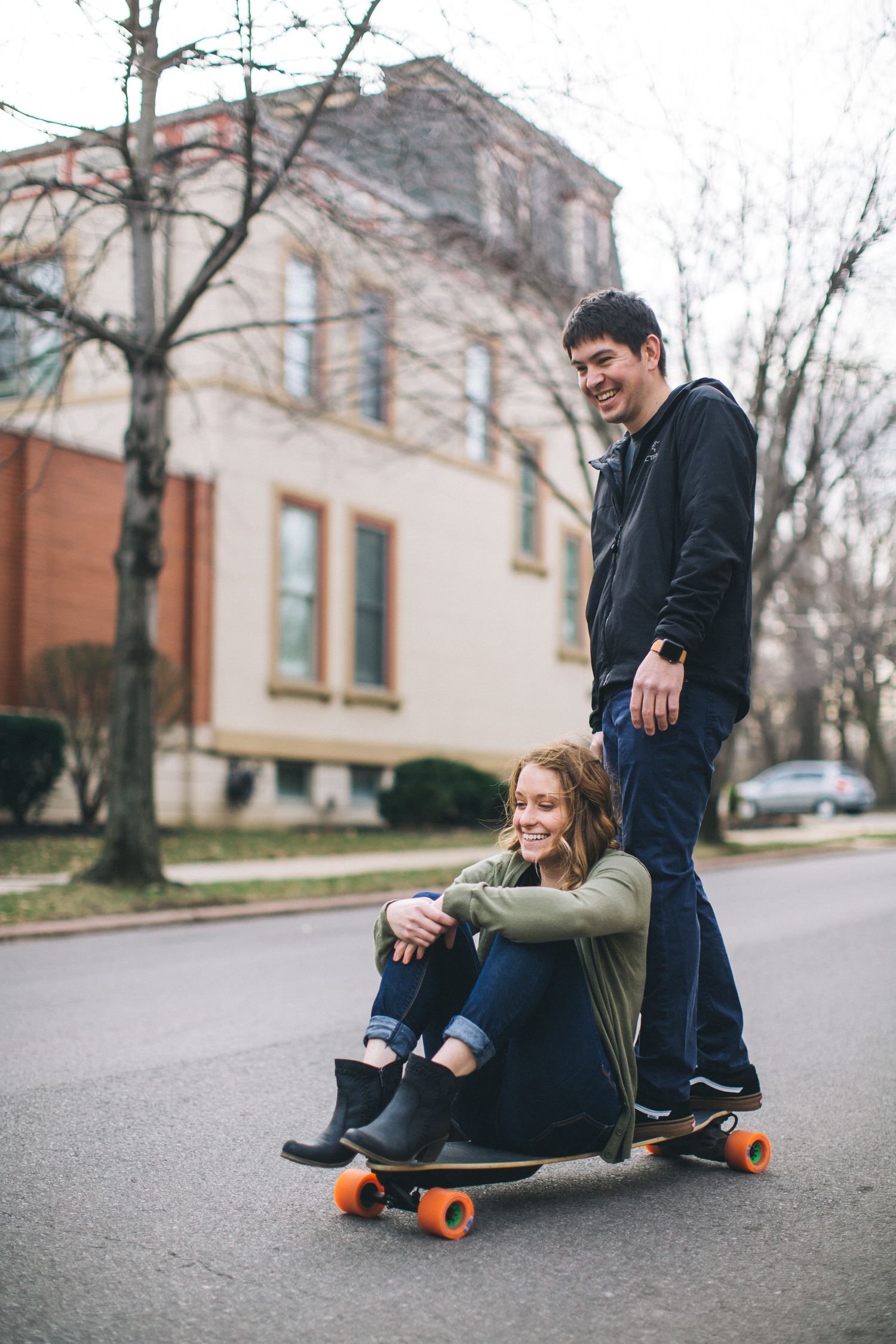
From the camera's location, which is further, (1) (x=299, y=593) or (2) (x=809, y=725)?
(2) (x=809, y=725)

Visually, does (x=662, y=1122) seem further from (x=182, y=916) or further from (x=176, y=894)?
(x=176, y=894)

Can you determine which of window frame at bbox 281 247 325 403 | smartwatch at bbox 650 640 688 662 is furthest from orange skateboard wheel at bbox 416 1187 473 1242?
window frame at bbox 281 247 325 403

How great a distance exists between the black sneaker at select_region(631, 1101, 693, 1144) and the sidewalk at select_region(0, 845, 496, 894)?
310 inches

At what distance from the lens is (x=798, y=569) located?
37.9 metres

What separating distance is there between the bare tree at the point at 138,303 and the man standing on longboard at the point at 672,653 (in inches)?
269

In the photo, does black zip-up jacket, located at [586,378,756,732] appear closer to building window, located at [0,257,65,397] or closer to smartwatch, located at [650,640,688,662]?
smartwatch, located at [650,640,688,662]

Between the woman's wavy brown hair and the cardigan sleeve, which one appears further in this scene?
the woman's wavy brown hair

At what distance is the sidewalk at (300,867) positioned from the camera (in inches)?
445

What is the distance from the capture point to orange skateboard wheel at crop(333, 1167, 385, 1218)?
9.71 ft

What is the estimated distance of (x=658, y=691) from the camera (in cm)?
330

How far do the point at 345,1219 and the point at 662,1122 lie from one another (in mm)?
796

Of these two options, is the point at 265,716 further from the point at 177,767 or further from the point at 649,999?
the point at 649,999

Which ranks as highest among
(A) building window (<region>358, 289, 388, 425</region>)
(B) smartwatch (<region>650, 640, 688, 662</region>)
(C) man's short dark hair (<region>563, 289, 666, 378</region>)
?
(A) building window (<region>358, 289, 388, 425</region>)

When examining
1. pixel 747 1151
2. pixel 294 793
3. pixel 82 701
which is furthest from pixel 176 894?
pixel 294 793
